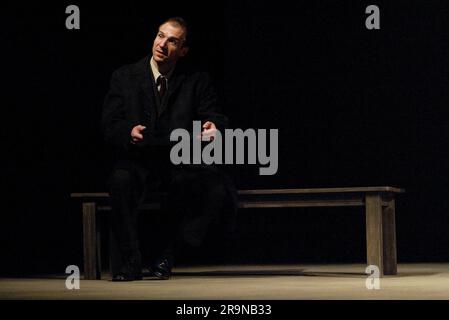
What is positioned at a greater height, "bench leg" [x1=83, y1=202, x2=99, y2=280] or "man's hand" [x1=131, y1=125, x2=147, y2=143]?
"man's hand" [x1=131, y1=125, x2=147, y2=143]

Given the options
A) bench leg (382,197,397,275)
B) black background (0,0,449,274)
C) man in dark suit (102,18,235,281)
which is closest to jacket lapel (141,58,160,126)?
man in dark suit (102,18,235,281)

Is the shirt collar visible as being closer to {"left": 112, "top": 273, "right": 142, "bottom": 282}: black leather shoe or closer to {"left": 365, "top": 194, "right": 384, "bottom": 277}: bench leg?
{"left": 112, "top": 273, "right": 142, "bottom": 282}: black leather shoe

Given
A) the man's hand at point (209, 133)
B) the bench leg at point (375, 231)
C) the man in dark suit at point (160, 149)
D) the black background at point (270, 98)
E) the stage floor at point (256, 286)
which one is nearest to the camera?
the stage floor at point (256, 286)

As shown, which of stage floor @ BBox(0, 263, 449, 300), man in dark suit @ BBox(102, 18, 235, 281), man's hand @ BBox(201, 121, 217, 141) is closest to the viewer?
stage floor @ BBox(0, 263, 449, 300)

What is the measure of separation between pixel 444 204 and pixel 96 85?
2.24m

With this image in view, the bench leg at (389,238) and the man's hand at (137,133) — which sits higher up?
the man's hand at (137,133)

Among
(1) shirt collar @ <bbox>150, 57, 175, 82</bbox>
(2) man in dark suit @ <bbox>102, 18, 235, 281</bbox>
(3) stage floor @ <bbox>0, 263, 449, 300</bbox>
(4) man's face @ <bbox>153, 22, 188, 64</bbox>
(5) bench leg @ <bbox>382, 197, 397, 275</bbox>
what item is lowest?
(3) stage floor @ <bbox>0, 263, 449, 300</bbox>

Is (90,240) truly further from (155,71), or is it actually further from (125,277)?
(155,71)

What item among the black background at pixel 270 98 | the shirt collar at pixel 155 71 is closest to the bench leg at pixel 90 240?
the shirt collar at pixel 155 71

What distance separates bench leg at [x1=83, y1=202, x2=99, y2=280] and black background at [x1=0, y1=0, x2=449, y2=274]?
111cm

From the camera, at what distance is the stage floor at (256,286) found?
12.7 ft

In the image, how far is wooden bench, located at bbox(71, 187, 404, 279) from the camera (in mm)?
4961

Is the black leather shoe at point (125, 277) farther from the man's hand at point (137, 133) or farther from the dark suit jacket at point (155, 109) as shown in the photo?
the man's hand at point (137, 133)

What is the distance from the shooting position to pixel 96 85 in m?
6.48
